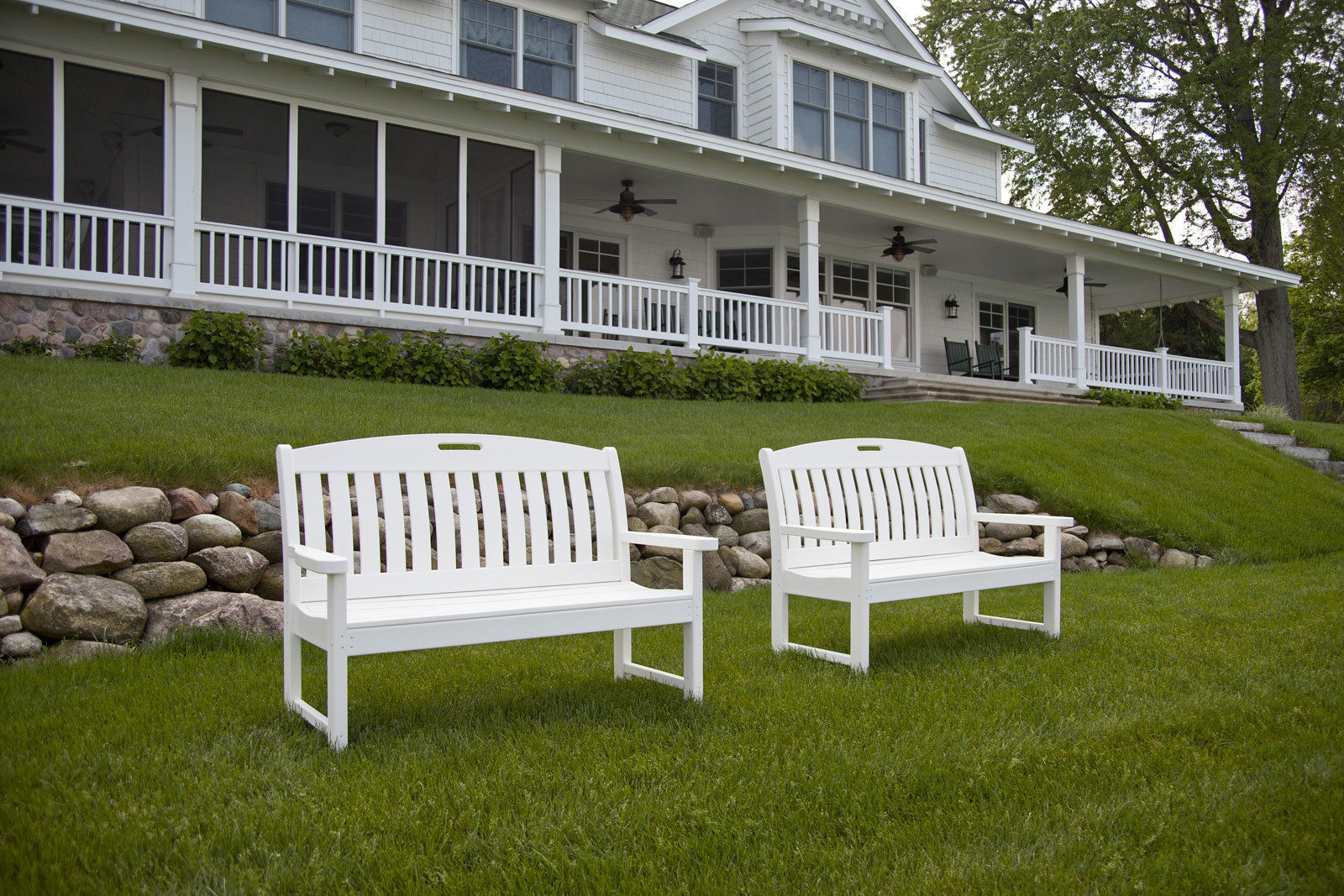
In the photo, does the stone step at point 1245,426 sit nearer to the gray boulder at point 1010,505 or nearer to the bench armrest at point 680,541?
the gray boulder at point 1010,505

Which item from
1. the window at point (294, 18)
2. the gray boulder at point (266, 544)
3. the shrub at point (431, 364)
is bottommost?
the gray boulder at point (266, 544)

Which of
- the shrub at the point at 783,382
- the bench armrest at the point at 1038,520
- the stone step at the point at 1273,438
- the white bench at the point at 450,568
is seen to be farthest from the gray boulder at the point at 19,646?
the stone step at the point at 1273,438

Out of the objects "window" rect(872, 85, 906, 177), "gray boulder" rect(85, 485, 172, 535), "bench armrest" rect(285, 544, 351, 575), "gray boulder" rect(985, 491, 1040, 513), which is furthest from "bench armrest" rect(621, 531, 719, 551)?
"window" rect(872, 85, 906, 177)

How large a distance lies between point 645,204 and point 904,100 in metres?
5.66

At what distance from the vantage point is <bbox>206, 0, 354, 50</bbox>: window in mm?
11672

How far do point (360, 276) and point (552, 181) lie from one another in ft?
8.42

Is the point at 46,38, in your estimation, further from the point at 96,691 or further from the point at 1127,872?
the point at 1127,872

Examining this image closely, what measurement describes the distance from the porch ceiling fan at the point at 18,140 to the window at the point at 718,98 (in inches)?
356

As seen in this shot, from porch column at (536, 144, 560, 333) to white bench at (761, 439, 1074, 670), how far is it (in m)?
6.91

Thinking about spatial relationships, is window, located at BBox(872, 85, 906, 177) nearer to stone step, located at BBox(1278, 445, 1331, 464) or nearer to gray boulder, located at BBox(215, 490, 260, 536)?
stone step, located at BBox(1278, 445, 1331, 464)

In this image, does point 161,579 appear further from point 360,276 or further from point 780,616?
point 360,276

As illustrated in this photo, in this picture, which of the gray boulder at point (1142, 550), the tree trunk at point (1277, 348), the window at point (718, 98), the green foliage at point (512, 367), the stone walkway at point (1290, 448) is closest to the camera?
the gray boulder at point (1142, 550)

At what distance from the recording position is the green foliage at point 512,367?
10555 millimetres

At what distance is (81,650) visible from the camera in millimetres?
4332
